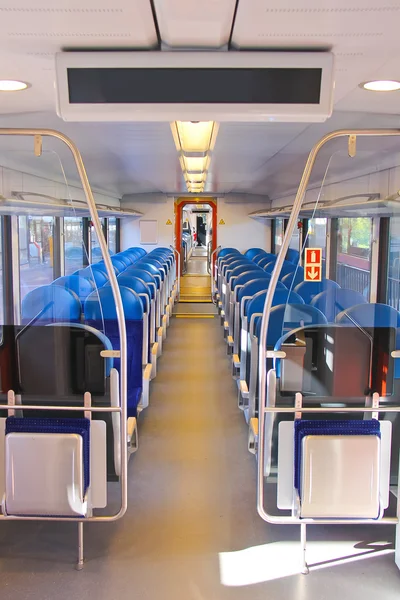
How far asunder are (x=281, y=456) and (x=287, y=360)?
62 centimetres

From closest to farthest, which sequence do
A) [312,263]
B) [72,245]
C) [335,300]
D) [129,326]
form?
[312,263] → [129,326] → [335,300] → [72,245]

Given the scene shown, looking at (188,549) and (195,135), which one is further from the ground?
(195,135)

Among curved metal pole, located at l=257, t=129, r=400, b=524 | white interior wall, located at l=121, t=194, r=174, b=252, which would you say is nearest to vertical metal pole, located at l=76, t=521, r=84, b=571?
curved metal pole, located at l=257, t=129, r=400, b=524

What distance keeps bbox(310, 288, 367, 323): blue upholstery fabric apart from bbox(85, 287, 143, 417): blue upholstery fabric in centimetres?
165

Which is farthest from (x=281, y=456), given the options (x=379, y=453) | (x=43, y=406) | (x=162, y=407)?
(x=162, y=407)

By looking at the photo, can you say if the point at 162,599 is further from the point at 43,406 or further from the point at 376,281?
the point at 376,281

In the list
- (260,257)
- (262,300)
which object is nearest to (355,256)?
(262,300)

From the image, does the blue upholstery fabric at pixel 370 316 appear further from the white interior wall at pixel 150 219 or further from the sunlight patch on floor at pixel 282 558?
the white interior wall at pixel 150 219

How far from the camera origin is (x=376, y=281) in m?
4.78

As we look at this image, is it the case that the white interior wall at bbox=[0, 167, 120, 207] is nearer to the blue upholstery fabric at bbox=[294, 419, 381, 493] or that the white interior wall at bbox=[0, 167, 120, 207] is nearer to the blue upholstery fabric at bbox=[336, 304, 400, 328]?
the blue upholstery fabric at bbox=[336, 304, 400, 328]

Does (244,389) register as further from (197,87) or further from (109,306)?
(197,87)

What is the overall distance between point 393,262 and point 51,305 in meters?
2.91

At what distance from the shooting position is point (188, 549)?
10.0ft

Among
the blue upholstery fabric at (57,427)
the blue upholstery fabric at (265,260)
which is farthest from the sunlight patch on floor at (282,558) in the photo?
the blue upholstery fabric at (265,260)
